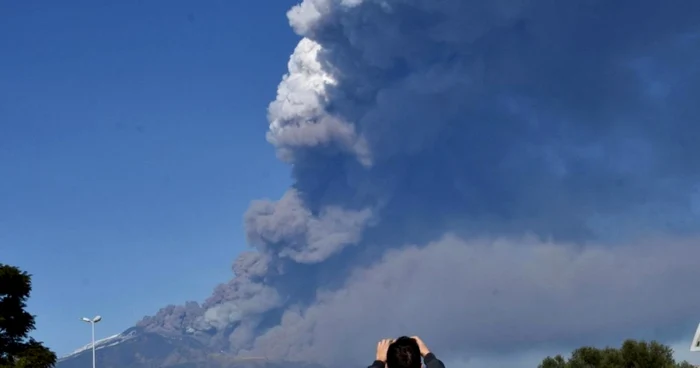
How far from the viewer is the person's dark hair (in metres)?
6.95

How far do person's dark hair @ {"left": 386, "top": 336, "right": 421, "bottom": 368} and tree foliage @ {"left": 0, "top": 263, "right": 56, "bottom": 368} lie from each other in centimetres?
4346

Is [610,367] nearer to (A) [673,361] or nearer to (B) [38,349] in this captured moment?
(A) [673,361]

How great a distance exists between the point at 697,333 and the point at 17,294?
39.7m

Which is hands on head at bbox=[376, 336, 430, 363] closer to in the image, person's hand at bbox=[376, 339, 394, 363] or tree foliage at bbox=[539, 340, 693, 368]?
person's hand at bbox=[376, 339, 394, 363]

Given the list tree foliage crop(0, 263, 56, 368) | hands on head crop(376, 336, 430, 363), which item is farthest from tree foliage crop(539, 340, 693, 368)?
hands on head crop(376, 336, 430, 363)

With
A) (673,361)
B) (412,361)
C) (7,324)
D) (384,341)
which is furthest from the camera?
(673,361)

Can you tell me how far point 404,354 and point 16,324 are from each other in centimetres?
Answer: 4496

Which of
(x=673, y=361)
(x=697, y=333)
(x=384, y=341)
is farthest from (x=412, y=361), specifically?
(x=673, y=361)

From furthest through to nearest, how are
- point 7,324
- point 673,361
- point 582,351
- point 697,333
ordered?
1. point 582,351
2. point 673,361
3. point 7,324
4. point 697,333

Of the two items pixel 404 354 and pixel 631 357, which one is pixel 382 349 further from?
pixel 631 357

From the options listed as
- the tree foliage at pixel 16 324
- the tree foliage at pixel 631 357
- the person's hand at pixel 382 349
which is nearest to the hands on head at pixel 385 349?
the person's hand at pixel 382 349

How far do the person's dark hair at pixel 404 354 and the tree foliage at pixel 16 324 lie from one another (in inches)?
1711

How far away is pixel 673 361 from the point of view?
65625 mm

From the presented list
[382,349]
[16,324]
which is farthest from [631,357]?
[382,349]
